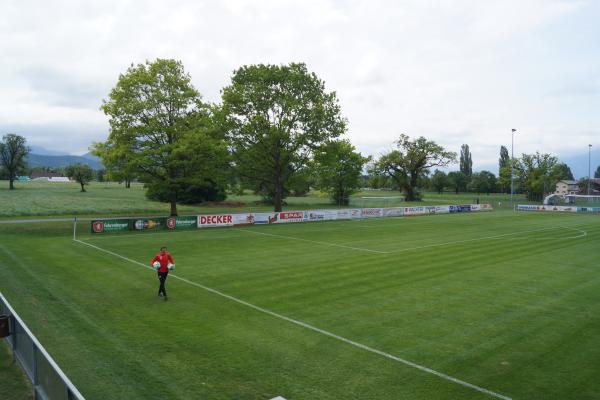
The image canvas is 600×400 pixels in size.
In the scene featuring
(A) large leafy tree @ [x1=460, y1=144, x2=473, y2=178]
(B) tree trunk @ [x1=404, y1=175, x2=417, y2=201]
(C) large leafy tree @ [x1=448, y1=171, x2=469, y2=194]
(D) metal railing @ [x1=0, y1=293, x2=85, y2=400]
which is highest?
(A) large leafy tree @ [x1=460, y1=144, x2=473, y2=178]

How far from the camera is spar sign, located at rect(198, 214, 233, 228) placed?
37.1 m

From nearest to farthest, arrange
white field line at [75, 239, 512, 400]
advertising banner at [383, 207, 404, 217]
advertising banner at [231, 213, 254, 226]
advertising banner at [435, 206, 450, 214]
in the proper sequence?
white field line at [75, 239, 512, 400]
advertising banner at [231, 213, 254, 226]
advertising banner at [383, 207, 404, 217]
advertising banner at [435, 206, 450, 214]

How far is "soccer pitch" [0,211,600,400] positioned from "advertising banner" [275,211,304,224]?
1667 cm

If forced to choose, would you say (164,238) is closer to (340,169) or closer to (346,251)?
(346,251)

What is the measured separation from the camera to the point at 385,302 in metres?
14.9

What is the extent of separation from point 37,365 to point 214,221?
30270 millimetres

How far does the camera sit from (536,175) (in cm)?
9844

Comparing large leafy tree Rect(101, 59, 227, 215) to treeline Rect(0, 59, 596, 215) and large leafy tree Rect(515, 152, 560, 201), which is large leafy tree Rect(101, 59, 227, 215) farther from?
large leafy tree Rect(515, 152, 560, 201)

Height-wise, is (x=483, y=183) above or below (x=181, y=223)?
above

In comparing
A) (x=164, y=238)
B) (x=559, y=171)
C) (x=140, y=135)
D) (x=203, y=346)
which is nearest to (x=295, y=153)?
(x=140, y=135)

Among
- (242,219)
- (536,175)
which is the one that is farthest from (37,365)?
(536,175)

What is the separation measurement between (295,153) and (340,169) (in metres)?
A: 30.6

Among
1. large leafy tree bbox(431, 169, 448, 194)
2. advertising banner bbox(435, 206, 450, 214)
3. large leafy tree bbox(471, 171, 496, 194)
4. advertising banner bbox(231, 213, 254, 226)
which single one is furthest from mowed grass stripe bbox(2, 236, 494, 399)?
large leafy tree bbox(471, 171, 496, 194)

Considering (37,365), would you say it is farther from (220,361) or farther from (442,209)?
(442,209)
